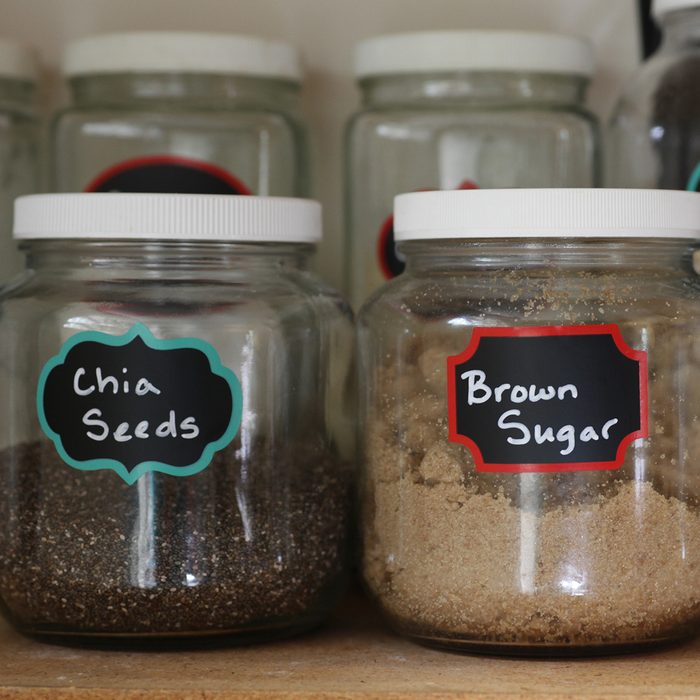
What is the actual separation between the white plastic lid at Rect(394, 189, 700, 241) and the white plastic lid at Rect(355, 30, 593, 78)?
244mm

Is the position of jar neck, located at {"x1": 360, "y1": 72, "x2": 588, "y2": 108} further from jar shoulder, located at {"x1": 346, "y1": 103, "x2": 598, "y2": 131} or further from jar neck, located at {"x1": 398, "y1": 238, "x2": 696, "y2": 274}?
jar neck, located at {"x1": 398, "y1": 238, "x2": 696, "y2": 274}

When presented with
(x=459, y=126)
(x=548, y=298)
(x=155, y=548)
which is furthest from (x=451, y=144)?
(x=155, y=548)

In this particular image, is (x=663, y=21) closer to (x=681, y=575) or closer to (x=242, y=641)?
(x=681, y=575)

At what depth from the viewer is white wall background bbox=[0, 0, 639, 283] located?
100 centimetres

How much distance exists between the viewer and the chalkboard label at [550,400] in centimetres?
67

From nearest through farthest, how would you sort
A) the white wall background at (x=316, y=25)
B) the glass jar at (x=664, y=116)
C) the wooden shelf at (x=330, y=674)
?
the wooden shelf at (x=330, y=674), the glass jar at (x=664, y=116), the white wall background at (x=316, y=25)

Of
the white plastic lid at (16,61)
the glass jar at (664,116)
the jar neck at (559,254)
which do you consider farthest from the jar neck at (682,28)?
the white plastic lid at (16,61)

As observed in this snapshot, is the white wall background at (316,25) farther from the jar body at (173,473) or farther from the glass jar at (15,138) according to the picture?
the jar body at (173,473)

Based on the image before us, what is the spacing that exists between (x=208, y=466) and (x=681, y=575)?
0.27 metres

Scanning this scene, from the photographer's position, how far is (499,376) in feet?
2.23

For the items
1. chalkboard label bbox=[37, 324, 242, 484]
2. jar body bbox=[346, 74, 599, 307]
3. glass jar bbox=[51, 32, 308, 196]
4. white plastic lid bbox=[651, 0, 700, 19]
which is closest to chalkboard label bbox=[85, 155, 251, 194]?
glass jar bbox=[51, 32, 308, 196]

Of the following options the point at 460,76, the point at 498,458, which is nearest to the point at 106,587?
the point at 498,458

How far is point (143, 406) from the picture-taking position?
0.70m

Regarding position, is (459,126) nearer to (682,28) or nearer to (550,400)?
(682,28)
